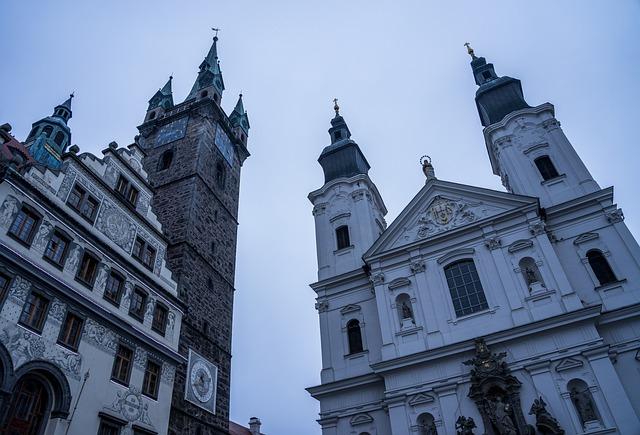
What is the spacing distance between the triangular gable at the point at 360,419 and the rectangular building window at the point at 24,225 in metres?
13.8

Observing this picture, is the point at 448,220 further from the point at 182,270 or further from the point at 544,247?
the point at 182,270

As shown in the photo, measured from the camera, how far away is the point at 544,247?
19.3 meters

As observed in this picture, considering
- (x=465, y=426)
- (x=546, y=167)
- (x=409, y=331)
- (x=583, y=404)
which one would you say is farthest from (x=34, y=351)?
(x=546, y=167)

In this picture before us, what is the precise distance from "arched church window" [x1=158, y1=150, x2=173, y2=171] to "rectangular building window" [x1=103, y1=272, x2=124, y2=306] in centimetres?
1337

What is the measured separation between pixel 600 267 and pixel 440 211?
23.6 feet

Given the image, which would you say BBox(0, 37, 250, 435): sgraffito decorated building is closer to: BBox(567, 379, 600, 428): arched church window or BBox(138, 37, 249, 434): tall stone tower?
BBox(138, 37, 249, 434): tall stone tower

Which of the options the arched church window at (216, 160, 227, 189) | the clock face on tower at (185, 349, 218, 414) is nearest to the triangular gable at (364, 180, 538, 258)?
the clock face on tower at (185, 349, 218, 414)

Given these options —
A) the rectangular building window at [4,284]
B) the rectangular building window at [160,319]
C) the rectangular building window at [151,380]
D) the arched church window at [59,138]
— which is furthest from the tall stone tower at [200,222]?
the arched church window at [59,138]

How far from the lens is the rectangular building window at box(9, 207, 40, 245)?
1254 cm

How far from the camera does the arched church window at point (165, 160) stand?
28.1 meters

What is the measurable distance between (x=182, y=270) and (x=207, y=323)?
2736 millimetres

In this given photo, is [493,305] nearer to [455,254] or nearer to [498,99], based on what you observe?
[455,254]

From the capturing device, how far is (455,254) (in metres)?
21.2

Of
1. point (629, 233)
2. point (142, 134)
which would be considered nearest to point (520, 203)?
point (629, 233)
